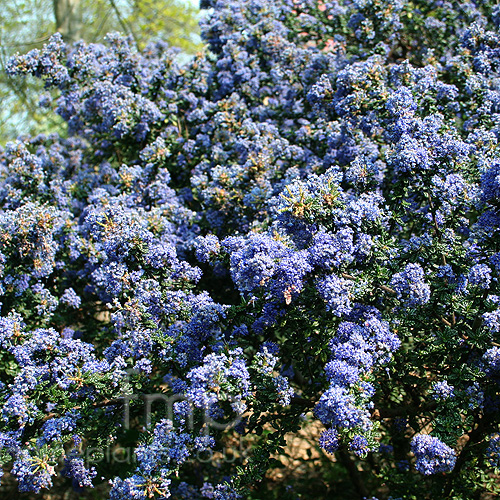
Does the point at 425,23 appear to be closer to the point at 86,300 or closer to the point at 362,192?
the point at 362,192

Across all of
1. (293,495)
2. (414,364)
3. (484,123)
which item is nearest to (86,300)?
(293,495)

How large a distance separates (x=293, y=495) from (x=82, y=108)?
4382mm

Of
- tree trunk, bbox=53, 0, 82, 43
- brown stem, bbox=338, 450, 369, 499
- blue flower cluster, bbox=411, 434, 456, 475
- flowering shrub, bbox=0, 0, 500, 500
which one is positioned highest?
tree trunk, bbox=53, 0, 82, 43

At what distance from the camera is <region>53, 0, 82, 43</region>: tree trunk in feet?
30.9

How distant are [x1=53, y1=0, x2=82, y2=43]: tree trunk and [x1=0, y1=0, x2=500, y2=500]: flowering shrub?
13.9 feet

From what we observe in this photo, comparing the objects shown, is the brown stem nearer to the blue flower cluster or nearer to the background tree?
the blue flower cluster

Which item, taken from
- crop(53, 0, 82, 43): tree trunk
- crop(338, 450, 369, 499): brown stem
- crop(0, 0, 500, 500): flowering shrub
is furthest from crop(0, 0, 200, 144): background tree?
crop(338, 450, 369, 499): brown stem

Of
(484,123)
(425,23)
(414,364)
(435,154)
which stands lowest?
(414,364)

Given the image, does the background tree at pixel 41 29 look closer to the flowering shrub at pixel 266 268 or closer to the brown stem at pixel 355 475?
the flowering shrub at pixel 266 268

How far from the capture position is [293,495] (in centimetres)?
520

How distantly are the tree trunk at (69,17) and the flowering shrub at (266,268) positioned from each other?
425 centimetres

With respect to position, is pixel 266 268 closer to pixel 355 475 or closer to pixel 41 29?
pixel 355 475

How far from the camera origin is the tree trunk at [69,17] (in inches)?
371

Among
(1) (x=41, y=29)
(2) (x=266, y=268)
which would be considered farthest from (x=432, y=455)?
(1) (x=41, y=29)
